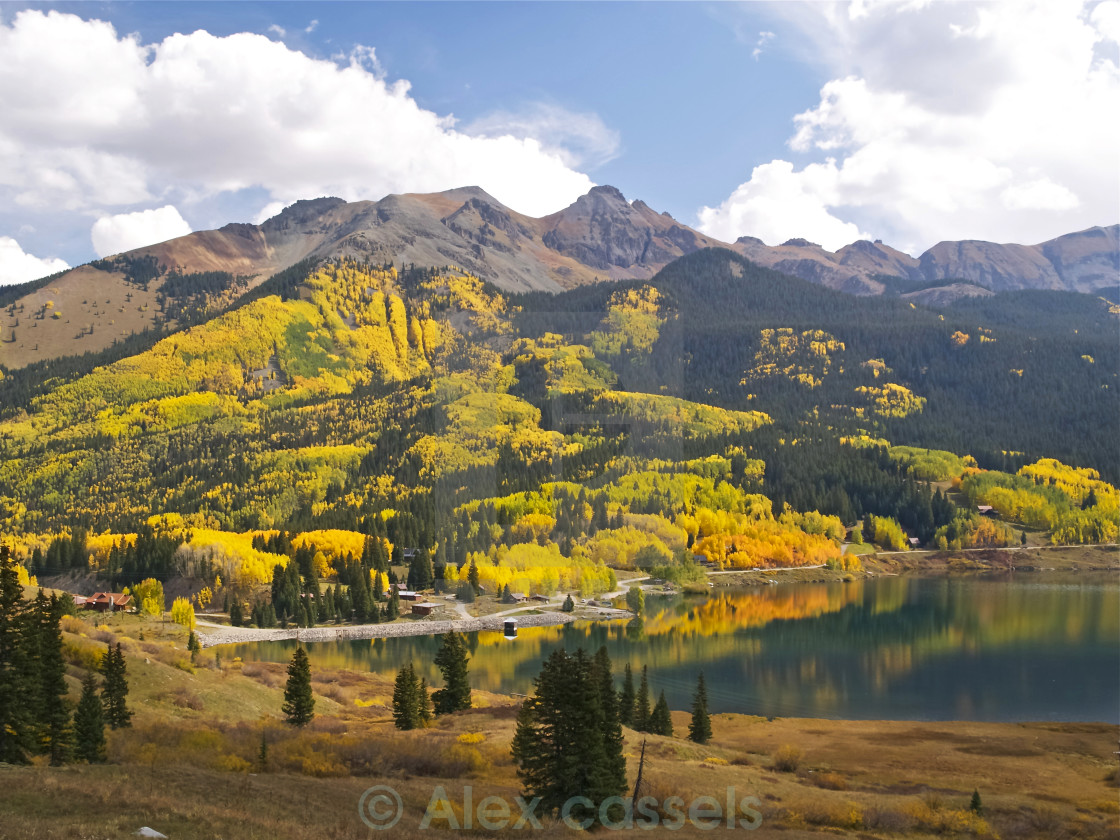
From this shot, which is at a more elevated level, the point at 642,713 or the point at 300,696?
the point at 300,696

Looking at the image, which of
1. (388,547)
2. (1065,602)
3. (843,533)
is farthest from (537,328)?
(843,533)

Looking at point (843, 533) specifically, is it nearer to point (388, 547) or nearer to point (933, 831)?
point (388, 547)

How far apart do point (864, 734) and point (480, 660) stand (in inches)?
1483

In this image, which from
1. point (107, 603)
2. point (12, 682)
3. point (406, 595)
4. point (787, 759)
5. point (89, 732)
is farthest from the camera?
point (406, 595)

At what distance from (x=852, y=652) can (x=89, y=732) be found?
73468 millimetres

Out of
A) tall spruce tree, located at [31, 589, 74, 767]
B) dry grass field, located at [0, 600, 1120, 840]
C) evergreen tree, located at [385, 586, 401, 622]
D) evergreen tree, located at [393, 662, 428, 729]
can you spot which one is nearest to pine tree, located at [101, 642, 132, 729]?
dry grass field, located at [0, 600, 1120, 840]

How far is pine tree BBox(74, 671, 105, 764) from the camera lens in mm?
30016

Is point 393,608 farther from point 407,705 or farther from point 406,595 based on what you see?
point 407,705

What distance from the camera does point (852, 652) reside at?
8481 centimetres

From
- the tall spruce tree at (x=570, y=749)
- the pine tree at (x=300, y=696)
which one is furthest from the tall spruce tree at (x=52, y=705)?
the tall spruce tree at (x=570, y=749)

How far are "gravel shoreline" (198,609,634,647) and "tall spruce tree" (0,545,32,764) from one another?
59.4 m

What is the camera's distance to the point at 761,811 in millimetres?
31094

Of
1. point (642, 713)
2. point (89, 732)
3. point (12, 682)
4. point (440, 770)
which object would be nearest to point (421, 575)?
point (642, 713)

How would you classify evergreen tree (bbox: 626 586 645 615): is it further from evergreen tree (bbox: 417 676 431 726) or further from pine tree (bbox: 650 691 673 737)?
evergreen tree (bbox: 417 676 431 726)
